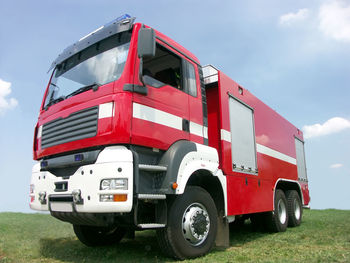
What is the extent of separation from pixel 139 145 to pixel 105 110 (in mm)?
605

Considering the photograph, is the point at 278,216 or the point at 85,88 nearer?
the point at 85,88

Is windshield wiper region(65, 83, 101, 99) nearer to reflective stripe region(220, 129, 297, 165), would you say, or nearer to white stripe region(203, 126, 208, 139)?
white stripe region(203, 126, 208, 139)

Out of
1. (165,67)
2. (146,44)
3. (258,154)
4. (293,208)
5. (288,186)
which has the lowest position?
(293,208)

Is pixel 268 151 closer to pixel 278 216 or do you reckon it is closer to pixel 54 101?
pixel 278 216

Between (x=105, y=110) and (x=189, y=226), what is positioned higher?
(x=105, y=110)

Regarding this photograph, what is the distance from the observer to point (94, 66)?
4375 millimetres

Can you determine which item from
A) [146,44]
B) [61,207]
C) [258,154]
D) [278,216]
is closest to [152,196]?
[61,207]

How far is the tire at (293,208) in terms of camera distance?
821cm

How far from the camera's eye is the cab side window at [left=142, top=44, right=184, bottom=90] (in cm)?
447

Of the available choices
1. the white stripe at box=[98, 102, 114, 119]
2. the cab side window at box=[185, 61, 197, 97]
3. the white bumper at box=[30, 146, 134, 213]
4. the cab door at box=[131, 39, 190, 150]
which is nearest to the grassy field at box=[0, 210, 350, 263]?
the white bumper at box=[30, 146, 134, 213]

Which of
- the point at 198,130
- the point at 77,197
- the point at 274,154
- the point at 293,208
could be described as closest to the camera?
the point at 77,197

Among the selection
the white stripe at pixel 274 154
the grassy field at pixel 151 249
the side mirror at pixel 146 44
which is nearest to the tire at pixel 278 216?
the grassy field at pixel 151 249

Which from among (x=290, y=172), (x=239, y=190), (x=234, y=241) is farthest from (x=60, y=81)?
(x=290, y=172)

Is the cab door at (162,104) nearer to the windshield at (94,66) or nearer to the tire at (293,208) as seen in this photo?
the windshield at (94,66)
